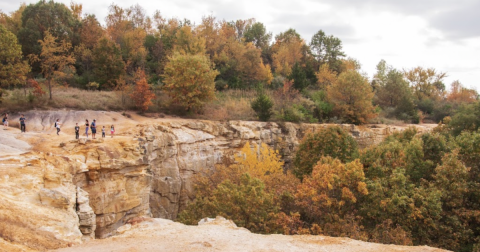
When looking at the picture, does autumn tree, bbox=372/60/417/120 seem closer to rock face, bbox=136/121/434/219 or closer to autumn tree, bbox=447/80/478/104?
autumn tree, bbox=447/80/478/104

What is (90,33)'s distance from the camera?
3534 cm

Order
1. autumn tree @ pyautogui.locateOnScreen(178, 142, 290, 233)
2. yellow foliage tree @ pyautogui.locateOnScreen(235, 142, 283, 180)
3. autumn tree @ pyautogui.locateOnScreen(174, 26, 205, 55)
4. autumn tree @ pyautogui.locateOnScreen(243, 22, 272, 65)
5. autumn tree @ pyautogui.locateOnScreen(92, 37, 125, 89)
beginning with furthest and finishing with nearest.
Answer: autumn tree @ pyautogui.locateOnScreen(243, 22, 272, 65)
autumn tree @ pyautogui.locateOnScreen(174, 26, 205, 55)
autumn tree @ pyautogui.locateOnScreen(92, 37, 125, 89)
yellow foliage tree @ pyautogui.locateOnScreen(235, 142, 283, 180)
autumn tree @ pyautogui.locateOnScreen(178, 142, 290, 233)

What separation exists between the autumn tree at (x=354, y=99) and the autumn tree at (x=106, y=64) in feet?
75.7

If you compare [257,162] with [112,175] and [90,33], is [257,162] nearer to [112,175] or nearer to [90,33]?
[112,175]

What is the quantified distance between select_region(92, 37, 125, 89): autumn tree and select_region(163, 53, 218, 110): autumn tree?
287 inches

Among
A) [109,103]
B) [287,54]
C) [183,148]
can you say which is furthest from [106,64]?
[287,54]

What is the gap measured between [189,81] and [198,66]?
5.10 feet

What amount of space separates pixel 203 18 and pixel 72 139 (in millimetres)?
37577

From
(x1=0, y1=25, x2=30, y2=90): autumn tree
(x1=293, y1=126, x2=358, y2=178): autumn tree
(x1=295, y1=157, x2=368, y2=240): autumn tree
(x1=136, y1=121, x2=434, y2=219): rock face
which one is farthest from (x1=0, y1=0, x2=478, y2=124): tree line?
(x1=295, y1=157, x2=368, y2=240): autumn tree

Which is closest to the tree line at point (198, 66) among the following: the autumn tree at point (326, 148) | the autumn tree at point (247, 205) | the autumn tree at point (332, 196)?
the autumn tree at point (326, 148)

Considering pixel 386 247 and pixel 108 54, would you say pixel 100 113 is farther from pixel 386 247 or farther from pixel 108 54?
pixel 386 247

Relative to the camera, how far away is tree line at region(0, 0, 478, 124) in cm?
2505

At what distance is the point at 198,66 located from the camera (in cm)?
2514

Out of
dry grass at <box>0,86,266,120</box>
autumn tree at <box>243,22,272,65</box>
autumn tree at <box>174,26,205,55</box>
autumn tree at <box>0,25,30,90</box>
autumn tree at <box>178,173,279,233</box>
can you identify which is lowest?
autumn tree at <box>178,173,279,233</box>
